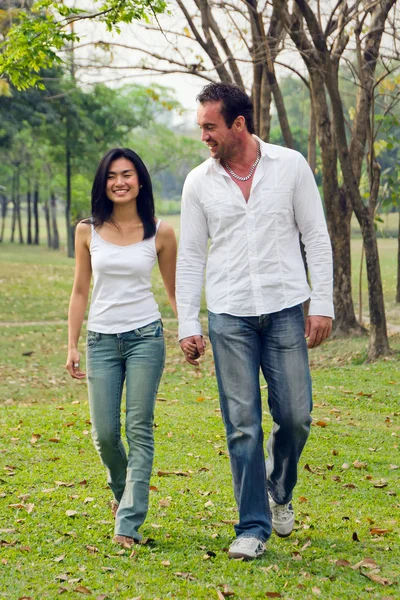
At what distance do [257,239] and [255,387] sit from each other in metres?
0.75

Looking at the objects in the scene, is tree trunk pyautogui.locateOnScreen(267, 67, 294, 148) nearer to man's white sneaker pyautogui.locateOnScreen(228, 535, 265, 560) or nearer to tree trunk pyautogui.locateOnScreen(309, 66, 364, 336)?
tree trunk pyautogui.locateOnScreen(309, 66, 364, 336)

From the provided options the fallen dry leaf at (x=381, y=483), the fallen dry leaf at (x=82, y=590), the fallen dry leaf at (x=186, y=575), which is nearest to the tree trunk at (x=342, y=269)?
the fallen dry leaf at (x=381, y=483)

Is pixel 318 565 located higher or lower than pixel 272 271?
lower

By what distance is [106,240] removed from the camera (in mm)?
4891

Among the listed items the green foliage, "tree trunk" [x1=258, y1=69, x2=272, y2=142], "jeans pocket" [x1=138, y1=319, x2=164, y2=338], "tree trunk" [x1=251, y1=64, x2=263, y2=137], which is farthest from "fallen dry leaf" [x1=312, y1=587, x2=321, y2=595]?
"tree trunk" [x1=251, y1=64, x2=263, y2=137]

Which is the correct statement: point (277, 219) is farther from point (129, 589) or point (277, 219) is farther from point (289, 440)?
point (129, 589)

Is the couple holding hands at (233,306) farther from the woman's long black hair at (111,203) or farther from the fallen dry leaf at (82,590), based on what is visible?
the fallen dry leaf at (82,590)

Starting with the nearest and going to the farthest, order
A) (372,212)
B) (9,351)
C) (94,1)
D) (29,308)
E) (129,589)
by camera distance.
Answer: (129,589)
(94,1)
(372,212)
(9,351)
(29,308)

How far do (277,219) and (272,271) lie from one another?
0.26m

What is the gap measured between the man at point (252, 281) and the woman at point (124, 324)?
0.28 m

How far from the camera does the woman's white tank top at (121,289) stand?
15.6 feet

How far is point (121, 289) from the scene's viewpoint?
477 cm

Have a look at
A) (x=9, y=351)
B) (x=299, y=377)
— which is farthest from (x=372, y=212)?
(x=299, y=377)

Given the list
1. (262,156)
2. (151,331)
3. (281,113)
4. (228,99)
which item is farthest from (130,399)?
(281,113)
